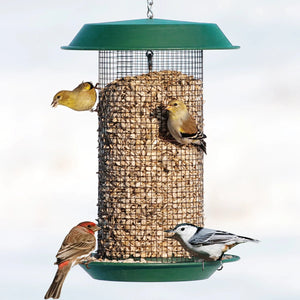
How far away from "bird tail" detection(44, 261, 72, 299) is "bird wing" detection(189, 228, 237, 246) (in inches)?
50.6

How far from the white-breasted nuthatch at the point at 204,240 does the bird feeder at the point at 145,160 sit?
0.14m

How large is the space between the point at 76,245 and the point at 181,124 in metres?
1.59

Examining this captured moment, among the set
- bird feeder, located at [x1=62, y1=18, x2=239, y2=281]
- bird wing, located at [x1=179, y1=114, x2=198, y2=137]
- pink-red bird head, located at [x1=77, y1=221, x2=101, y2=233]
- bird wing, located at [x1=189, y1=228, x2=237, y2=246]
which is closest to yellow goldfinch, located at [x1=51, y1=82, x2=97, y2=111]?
bird feeder, located at [x1=62, y1=18, x2=239, y2=281]

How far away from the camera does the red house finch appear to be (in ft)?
41.3

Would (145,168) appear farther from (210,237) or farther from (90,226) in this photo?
(210,237)

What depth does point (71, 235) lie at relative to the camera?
12.8m

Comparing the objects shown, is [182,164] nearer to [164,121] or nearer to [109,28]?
[164,121]

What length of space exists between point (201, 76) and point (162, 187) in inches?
49.9

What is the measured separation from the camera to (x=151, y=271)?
12352 mm

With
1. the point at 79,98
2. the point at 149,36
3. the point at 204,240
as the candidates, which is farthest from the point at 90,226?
the point at 149,36

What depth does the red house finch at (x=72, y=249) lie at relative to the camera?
12602 mm

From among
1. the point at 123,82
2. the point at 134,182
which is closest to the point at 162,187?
the point at 134,182

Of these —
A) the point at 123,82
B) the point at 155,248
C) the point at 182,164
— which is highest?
the point at 123,82

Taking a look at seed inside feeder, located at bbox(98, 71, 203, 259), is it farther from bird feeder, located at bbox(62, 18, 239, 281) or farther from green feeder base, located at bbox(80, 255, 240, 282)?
green feeder base, located at bbox(80, 255, 240, 282)
